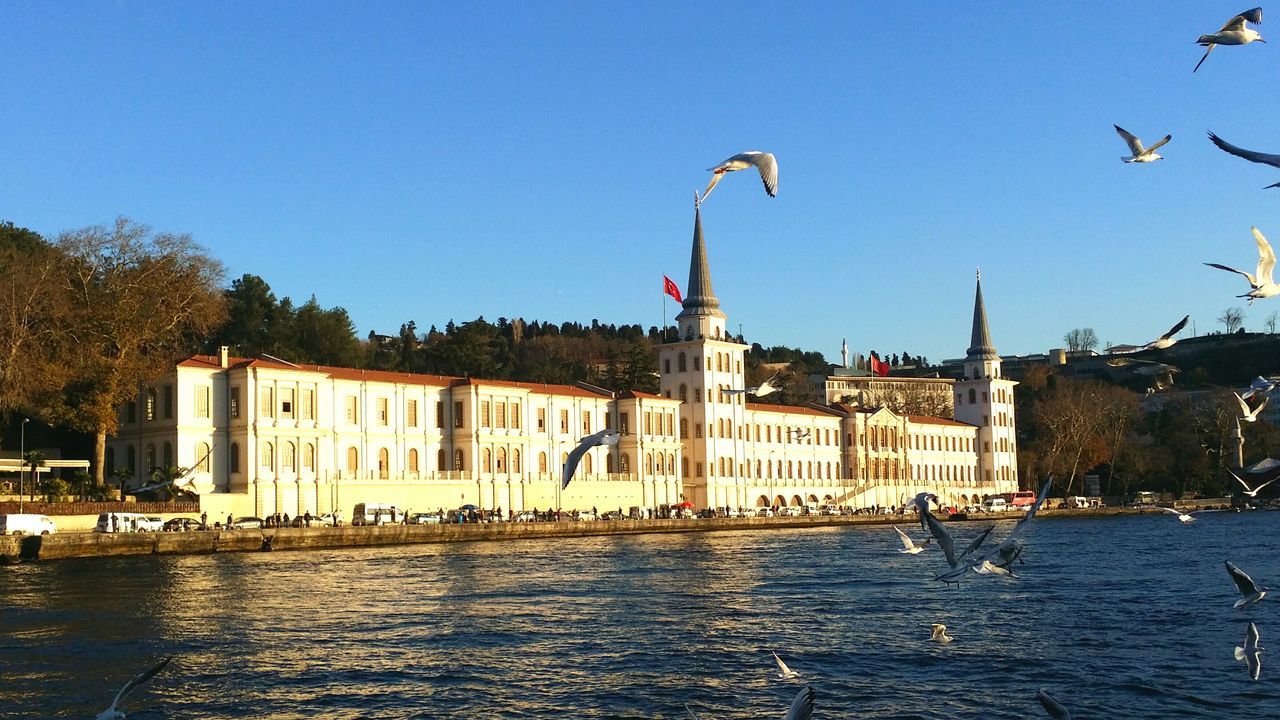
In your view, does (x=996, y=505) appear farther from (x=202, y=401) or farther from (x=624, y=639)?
(x=624, y=639)

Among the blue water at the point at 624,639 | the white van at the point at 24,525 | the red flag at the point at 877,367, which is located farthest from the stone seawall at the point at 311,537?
the red flag at the point at 877,367

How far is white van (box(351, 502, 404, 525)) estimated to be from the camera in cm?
6091

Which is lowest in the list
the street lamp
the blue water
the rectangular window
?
the blue water

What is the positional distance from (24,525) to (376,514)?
18219 millimetres

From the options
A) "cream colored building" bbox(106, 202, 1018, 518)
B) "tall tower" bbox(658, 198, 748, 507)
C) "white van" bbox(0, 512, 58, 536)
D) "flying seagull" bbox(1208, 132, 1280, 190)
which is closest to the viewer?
"flying seagull" bbox(1208, 132, 1280, 190)

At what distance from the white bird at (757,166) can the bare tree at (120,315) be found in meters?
46.2

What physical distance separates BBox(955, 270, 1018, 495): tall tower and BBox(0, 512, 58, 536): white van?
259 ft

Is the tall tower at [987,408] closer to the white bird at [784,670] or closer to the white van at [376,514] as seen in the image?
the white van at [376,514]

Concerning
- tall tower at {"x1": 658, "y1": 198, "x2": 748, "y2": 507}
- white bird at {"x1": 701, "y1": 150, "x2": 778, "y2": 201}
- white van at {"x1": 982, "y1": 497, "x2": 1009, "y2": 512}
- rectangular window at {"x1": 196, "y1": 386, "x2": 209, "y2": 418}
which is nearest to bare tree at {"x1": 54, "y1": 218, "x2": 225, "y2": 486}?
rectangular window at {"x1": 196, "y1": 386, "x2": 209, "y2": 418}

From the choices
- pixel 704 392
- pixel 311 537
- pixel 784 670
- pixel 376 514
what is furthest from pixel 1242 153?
pixel 704 392

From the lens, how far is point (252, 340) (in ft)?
267

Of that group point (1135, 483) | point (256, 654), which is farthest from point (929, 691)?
point (1135, 483)

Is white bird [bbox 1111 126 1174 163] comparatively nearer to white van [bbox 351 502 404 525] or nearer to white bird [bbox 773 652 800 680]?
white bird [bbox 773 652 800 680]

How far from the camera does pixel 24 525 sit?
45812mm
